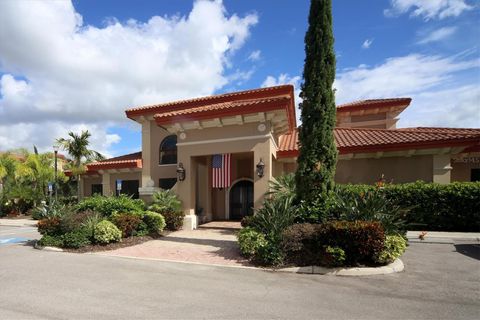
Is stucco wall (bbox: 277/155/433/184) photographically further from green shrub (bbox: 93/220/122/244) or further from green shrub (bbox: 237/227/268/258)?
green shrub (bbox: 93/220/122/244)

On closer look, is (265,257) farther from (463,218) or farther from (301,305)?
(463,218)

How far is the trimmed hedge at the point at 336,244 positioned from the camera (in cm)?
686

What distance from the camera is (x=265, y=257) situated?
7551mm

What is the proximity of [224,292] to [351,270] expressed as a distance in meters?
3.05

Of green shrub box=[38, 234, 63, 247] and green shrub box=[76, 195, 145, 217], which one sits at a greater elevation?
green shrub box=[76, 195, 145, 217]

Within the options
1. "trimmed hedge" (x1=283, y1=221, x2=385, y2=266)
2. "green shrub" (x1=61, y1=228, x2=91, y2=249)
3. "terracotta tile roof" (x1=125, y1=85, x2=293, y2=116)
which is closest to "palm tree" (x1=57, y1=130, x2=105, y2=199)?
"terracotta tile roof" (x1=125, y1=85, x2=293, y2=116)

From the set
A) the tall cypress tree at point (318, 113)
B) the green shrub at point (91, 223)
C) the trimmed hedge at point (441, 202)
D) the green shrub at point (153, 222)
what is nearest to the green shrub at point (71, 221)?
the green shrub at point (91, 223)

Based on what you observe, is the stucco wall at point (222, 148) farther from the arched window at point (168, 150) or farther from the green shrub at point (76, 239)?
the green shrub at point (76, 239)

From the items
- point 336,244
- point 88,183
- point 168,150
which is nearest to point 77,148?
point 88,183

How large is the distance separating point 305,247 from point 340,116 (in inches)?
584

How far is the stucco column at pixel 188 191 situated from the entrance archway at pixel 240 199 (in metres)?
3.75

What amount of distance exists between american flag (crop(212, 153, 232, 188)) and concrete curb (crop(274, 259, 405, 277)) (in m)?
6.44

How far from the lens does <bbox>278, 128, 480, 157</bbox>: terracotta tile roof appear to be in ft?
39.5

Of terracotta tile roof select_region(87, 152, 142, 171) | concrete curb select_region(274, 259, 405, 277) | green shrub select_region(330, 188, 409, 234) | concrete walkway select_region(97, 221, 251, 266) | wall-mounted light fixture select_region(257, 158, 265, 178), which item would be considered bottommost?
concrete walkway select_region(97, 221, 251, 266)
